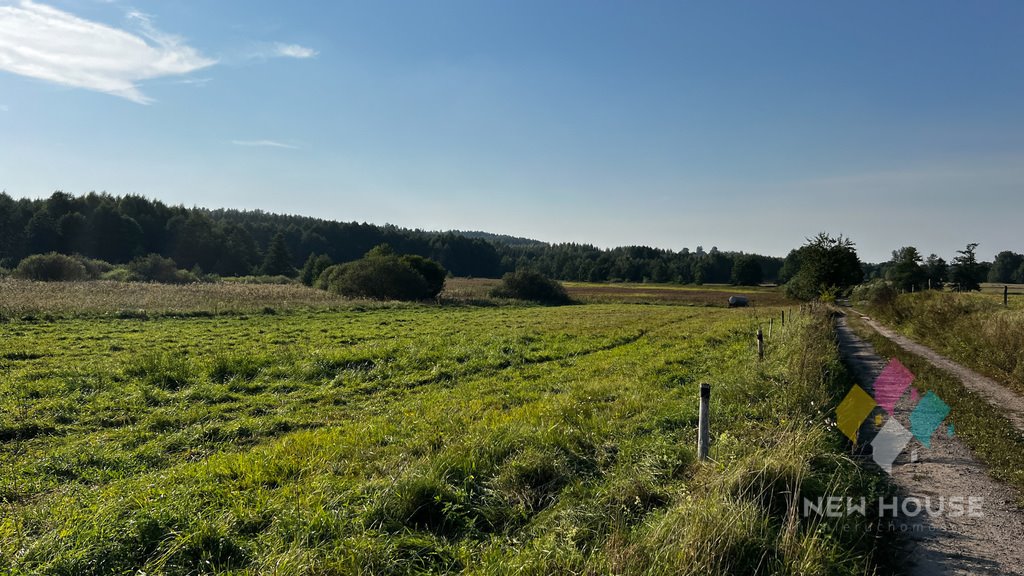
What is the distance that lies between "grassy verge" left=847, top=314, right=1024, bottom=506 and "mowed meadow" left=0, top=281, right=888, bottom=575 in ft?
5.36

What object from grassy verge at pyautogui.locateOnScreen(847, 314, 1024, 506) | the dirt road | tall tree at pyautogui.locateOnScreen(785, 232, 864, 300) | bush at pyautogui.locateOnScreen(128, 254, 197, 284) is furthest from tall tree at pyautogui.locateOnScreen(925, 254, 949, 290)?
bush at pyautogui.locateOnScreen(128, 254, 197, 284)

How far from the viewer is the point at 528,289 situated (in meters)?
63.3

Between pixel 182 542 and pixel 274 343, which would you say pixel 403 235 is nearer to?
pixel 274 343

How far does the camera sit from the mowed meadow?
4.00 m

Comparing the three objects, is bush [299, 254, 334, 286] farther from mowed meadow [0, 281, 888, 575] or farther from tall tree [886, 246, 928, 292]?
tall tree [886, 246, 928, 292]

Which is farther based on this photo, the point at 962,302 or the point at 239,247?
the point at 239,247

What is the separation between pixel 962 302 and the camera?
20266 millimetres

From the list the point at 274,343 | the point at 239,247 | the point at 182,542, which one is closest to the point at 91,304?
the point at 274,343

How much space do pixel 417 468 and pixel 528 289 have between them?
57928 millimetres

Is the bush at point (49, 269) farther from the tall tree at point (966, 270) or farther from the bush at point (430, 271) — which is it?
the tall tree at point (966, 270)

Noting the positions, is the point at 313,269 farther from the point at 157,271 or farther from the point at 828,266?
the point at 828,266

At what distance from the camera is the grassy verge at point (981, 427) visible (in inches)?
249

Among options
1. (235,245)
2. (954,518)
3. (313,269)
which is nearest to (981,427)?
(954,518)

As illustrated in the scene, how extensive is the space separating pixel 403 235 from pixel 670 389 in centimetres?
13174
